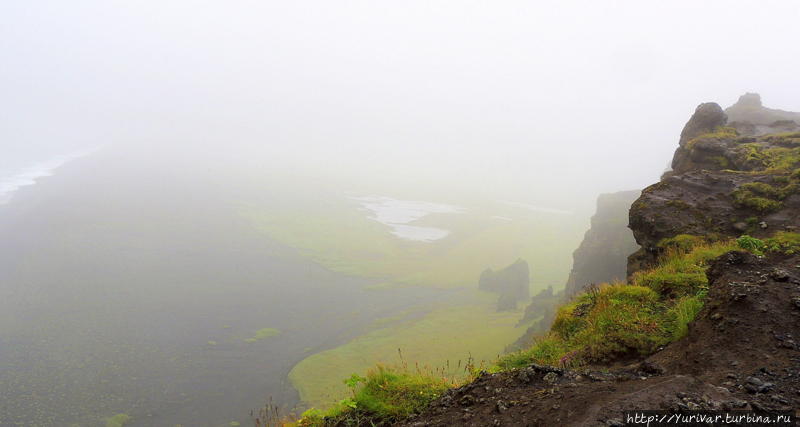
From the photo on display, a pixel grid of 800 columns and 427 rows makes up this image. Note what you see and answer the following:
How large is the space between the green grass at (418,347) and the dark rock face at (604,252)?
38.2 ft

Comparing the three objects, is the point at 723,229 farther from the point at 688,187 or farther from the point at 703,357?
the point at 703,357

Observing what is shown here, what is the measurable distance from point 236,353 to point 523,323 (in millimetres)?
40524

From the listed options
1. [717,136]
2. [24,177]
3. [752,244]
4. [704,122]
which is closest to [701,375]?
[752,244]

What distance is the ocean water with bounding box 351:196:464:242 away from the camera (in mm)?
117137

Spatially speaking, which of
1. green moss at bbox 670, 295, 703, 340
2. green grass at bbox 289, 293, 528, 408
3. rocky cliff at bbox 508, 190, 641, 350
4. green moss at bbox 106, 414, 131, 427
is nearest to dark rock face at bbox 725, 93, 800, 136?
rocky cliff at bbox 508, 190, 641, 350

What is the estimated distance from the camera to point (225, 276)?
259ft

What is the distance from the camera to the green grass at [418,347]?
43.7 m

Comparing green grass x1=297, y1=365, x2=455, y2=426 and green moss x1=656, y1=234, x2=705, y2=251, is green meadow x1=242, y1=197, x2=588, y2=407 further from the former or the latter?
green moss x1=656, y1=234, x2=705, y2=251

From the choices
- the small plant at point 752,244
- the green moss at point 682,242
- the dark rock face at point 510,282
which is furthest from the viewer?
the dark rock face at point 510,282

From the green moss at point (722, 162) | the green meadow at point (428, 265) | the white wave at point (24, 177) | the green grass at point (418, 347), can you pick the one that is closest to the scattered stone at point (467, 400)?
the green meadow at point (428, 265)

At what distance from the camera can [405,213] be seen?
147625 millimetres

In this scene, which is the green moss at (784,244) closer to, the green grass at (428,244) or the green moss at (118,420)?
the green moss at (118,420)

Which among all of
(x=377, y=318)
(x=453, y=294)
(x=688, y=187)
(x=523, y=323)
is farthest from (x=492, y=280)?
(x=688, y=187)

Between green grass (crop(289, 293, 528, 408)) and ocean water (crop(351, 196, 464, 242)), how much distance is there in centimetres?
5118
